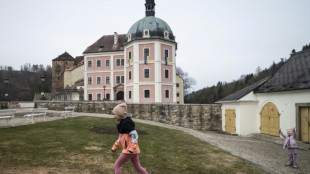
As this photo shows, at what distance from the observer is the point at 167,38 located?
116ft

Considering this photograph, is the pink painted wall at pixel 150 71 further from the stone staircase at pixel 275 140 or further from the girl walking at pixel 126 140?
the girl walking at pixel 126 140

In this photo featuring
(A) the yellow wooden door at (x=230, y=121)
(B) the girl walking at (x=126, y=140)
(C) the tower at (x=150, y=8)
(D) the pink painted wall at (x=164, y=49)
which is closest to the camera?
(B) the girl walking at (x=126, y=140)

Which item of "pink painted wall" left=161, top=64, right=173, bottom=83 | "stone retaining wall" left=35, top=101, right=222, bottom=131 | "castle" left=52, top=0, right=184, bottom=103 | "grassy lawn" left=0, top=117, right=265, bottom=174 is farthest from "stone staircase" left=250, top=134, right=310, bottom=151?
"pink painted wall" left=161, top=64, right=173, bottom=83

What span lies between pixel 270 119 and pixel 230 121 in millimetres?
3537

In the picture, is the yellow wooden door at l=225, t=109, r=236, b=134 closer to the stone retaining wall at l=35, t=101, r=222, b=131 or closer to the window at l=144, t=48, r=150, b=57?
the stone retaining wall at l=35, t=101, r=222, b=131

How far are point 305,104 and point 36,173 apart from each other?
14663 mm

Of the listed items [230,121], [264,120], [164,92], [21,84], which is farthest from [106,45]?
[21,84]

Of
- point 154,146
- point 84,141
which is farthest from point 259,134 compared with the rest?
point 84,141

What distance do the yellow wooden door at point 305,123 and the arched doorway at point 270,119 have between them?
77.2 inches

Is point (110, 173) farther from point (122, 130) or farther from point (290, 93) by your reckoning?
point (290, 93)

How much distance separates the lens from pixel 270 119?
17.1 m

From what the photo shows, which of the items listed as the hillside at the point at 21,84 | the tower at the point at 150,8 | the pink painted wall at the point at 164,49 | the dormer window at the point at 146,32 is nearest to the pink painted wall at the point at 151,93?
the pink painted wall at the point at 164,49

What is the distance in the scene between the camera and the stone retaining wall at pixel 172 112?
861 inches

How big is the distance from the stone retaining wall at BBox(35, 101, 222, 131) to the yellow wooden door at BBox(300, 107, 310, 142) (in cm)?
788
